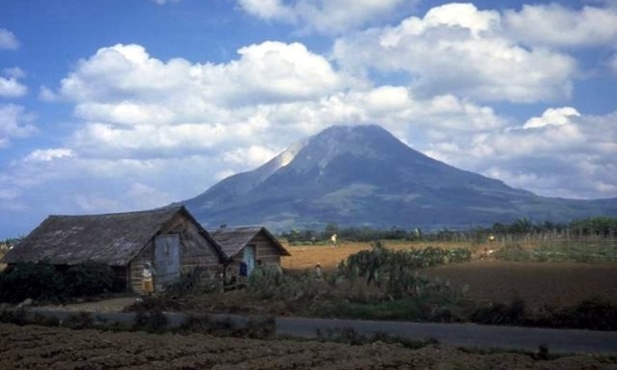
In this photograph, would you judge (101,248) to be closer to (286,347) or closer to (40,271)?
(40,271)

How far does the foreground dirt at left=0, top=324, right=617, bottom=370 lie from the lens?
12.5 m

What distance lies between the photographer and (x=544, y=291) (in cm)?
2809

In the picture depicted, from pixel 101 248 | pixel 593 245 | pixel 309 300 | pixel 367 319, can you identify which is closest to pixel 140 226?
pixel 101 248

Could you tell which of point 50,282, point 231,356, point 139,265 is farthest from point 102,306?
point 231,356

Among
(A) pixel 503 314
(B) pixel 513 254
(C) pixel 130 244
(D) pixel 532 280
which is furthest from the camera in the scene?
(B) pixel 513 254

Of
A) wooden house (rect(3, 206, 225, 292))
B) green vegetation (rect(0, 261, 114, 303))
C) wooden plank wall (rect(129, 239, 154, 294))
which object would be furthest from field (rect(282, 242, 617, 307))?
green vegetation (rect(0, 261, 114, 303))

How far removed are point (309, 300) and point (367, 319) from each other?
3.40 metres

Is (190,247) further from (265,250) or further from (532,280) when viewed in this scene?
(532,280)

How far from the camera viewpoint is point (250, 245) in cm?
4109

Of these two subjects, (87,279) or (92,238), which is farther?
(92,238)

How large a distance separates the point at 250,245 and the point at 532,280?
15.3m

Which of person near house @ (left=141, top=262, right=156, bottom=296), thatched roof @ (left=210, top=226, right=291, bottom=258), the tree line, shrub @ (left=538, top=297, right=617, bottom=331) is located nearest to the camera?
shrub @ (left=538, top=297, right=617, bottom=331)

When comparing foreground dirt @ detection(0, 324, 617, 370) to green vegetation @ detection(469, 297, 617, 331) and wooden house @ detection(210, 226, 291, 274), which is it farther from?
wooden house @ detection(210, 226, 291, 274)

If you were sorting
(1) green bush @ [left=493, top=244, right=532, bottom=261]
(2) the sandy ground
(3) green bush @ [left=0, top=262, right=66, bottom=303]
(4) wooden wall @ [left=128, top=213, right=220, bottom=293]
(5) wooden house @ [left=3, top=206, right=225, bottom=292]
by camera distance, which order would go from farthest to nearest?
1. (1) green bush @ [left=493, top=244, right=532, bottom=261]
2. (4) wooden wall @ [left=128, top=213, right=220, bottom=293]
3. (5) wooden house @ [left=3, top=206, right=225, bottom=292]
4. (3) green bush @ [left=0, top=262, right=66, bottom=303]
5. (2) the sandy ground
